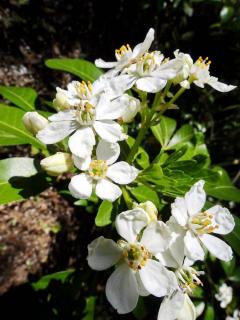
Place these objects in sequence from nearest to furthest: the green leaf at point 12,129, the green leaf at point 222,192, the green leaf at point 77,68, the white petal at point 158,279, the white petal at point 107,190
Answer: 1. the white petal at point 158,279
2. the white petal at point 107,190
3. the green leaf at point 12,129
4. the green leaf at point 222,192
5. the green leaf at point 77,68

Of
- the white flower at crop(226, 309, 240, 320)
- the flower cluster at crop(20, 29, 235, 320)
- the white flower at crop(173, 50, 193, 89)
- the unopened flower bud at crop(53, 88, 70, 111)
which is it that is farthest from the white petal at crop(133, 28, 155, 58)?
the white flower at crop(226, 309, 240, 320)

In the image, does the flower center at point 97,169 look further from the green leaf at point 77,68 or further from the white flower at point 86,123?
the green leaf at point 77,68

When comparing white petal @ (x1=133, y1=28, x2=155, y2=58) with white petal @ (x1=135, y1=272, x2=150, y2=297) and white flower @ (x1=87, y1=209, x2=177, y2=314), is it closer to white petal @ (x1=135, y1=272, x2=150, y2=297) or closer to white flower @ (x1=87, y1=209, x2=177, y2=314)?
white flower @ (x1=87, y1=209, x2=177, y2=314)

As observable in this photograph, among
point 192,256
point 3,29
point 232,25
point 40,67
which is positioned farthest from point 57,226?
point 192,256

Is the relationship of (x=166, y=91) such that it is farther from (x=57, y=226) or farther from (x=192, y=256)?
(x=57, y=226)

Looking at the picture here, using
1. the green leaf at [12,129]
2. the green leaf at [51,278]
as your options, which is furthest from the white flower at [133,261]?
the green leaf at [51,278]

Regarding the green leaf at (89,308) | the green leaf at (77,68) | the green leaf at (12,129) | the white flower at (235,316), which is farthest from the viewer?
the white flower at (235,316)
